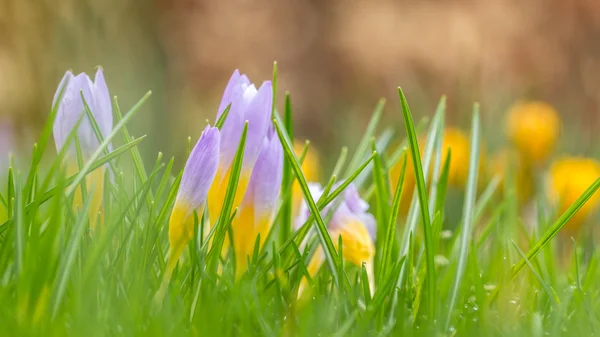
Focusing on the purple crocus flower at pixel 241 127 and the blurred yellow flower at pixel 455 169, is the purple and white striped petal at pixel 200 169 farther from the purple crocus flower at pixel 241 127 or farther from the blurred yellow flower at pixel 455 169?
the blurred yellow flower at pixel 455 169

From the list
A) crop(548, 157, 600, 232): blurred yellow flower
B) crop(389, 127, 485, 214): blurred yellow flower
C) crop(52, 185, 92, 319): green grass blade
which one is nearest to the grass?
crop(52, 185, 92, 319): green grass blade

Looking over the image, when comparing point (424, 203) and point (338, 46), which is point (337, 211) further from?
point (338, 46)

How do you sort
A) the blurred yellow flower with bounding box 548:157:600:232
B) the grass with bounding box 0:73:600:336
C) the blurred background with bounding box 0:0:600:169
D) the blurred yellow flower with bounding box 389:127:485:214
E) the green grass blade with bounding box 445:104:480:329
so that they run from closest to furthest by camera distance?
the grass with bounding box 0:73:600:336
the green grass blade with bounding box 445:104:480:329
the blurred yellow flower with bounding box 548:157:600:232
the blurred yellow flower with bounding box 389:127:485:214
the blurred background with bounding box 0:0:600:169

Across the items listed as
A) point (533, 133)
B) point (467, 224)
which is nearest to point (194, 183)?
point (467, 224)

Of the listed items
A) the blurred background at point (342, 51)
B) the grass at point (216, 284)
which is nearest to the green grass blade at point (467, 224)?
the grass at point (216, 284)

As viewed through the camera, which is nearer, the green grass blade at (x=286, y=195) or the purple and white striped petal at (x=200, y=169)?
the purple and white striped petal at (x=200, y=169)

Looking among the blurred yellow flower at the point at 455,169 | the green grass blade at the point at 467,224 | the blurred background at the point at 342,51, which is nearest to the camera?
the green grass blade at the point at 467,224

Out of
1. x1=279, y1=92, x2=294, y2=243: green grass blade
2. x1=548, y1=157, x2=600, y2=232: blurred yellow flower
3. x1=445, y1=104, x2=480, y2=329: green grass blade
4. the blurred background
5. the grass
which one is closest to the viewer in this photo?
the grass

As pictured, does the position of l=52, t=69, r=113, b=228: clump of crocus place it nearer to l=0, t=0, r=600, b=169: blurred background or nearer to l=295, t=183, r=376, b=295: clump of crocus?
l=295, t=183, r=376, b=295: clump of crocus
